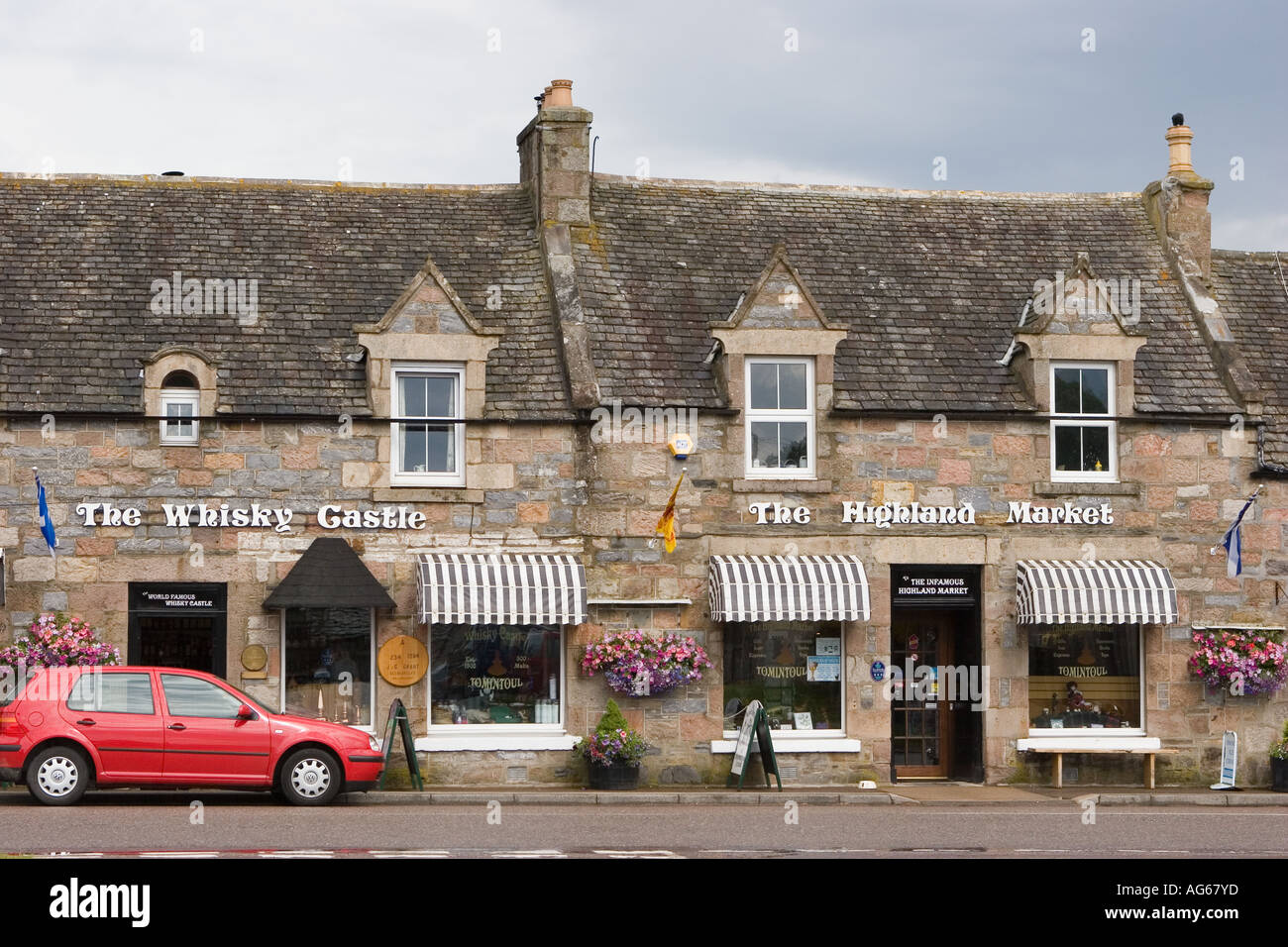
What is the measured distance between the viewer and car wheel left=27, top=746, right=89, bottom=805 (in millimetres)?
18219

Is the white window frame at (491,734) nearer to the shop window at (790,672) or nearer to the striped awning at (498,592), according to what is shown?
the striped awning at (498,592)

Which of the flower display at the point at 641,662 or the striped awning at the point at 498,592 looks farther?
the flower display at the point at 641,662

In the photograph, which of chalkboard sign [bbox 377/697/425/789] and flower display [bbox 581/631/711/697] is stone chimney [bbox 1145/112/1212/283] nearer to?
flower display [bbox 581/631/711/697]

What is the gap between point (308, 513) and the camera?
2208cm

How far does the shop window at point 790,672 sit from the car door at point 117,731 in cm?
787

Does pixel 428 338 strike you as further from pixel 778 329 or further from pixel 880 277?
pixel 880 277

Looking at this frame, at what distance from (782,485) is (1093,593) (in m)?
4.35

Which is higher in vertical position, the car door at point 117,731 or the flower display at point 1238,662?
the flower display at point 1238,662

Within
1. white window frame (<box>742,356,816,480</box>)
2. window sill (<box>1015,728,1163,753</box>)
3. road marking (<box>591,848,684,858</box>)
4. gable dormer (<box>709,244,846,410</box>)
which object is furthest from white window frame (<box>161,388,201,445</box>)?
window sill (<box>1015,728,1163,753</box>)

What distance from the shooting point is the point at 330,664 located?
22.2 m

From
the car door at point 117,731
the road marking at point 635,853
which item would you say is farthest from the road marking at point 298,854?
the car door at point 117,731

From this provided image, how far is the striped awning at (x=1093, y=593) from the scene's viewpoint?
74.9 ft

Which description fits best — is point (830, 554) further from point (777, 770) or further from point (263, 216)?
point (263, 216)

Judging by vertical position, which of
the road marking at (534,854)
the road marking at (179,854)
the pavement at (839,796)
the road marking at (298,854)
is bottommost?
the pavement at (839,796)
